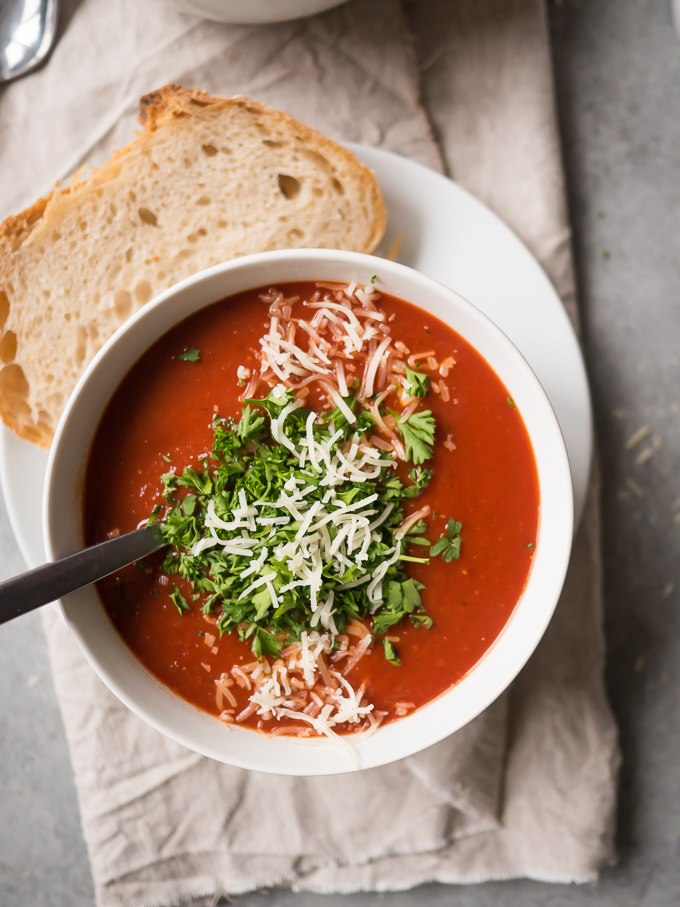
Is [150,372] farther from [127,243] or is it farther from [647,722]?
[647,722]

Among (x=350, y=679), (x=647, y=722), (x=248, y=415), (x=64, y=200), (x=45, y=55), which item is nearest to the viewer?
(x=248, y=415)

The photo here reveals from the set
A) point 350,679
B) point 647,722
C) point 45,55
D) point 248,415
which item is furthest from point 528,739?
point 45,55

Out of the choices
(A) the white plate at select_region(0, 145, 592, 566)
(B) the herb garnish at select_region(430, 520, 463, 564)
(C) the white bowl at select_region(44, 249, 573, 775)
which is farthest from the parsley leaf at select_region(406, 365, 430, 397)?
(A) the white plate at select_region(0, 145, 592, 566)

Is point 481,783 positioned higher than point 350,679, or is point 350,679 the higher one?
point 350,679

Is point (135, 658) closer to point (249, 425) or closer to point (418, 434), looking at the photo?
point (249, 425)

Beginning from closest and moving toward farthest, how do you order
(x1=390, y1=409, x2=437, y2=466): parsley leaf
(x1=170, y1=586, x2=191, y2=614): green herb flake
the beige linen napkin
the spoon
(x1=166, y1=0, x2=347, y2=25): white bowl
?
1. the spoon
2. (x1=390, y1=409, x2=437, y2=466): parsley leaf
3. (x1=170, y1=586, x2=191, y2=614): green herb flake
4. (x1=166, y1=0, x2=347, y2=25): white bowl
5. the beige linen napkin

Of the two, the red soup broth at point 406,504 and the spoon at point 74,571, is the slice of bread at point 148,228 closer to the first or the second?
the red soup broth at point 406,504

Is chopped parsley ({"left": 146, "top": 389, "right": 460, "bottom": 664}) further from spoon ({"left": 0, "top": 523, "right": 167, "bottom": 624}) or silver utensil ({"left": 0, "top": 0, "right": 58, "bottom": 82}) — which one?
silver utensil ({"left": 0, "top": 0, "right": 58, "bottom": 82})
